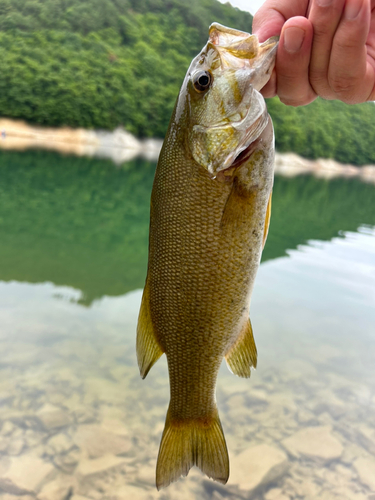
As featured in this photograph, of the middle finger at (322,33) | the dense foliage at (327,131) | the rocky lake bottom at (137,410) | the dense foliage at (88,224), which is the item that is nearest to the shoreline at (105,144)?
the dense foliage at (327,131)

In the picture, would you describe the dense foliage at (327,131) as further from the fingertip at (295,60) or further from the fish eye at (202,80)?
the fish eye at (202,80)

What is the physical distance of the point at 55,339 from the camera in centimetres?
629

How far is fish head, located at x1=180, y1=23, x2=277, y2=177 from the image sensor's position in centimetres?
171

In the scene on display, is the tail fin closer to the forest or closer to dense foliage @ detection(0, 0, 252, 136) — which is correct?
the forest

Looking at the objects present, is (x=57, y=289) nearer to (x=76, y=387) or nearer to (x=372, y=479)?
(x=76, y=387)

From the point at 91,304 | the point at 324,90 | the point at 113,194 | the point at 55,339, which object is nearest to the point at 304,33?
the point at 324,90

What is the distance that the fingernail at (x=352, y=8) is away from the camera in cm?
166

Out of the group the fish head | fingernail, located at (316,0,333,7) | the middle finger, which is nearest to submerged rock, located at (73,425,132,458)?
the fish head

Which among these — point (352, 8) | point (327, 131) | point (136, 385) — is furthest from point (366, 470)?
point (327, 131)

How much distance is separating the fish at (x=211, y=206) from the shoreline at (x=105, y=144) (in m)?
42.8

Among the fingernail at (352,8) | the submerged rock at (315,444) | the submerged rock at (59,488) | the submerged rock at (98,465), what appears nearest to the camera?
the fingernail at (352,8)

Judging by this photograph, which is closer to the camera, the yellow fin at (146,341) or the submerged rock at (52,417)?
the yellow fin at (146,341)

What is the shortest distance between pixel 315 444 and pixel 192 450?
3.27 m

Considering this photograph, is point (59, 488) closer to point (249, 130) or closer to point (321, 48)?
point (249, 130)
